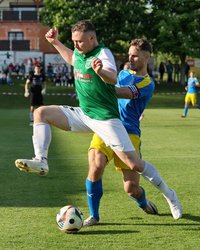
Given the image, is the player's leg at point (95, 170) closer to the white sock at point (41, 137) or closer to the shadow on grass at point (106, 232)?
the shadow on grass at point (106, 232)

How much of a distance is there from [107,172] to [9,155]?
129 inches

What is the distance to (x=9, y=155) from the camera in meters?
13.6

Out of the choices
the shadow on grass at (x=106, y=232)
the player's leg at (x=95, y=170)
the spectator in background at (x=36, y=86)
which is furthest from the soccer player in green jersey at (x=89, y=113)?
the spectator in background at (x=36, y=86)

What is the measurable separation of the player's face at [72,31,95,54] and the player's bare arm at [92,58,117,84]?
1.46 ft

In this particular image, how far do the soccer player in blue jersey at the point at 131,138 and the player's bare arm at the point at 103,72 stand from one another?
2.15ft

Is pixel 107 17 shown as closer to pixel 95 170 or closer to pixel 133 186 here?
pixel 133 186

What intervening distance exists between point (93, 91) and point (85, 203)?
7.18ft

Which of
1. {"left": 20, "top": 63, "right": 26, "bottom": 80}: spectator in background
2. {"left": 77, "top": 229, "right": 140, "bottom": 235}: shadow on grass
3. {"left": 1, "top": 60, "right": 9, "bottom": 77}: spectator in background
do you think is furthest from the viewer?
{"left": 20, "top": 63, "right": 26, "bottom": 80}: spectator in background

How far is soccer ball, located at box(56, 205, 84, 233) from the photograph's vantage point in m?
6.48

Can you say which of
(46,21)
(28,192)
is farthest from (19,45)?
(28,192)

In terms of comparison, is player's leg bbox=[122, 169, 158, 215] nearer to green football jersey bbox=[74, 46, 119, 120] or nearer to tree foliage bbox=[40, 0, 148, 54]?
green football jersey bbox=[74, 46, 119, 120]

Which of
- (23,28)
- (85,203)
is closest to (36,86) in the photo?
(85,203)

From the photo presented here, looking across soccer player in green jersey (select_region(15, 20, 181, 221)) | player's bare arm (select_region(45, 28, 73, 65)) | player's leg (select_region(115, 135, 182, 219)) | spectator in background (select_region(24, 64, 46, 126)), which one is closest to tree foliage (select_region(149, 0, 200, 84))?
spectator in background (select_region(24, 64, 46, 126))

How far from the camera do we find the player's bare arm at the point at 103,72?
5902 mm
